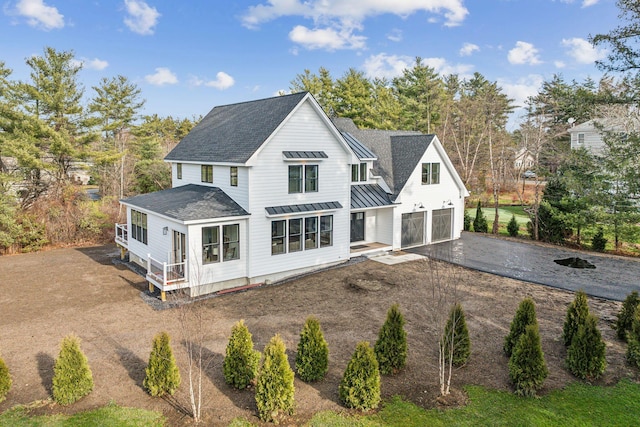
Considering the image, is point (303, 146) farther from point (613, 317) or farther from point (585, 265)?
point (585, 265)

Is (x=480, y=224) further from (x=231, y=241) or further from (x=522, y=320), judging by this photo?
(x=522, y=320)

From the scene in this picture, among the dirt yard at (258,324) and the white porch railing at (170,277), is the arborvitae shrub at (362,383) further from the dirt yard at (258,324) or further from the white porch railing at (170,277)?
the white porch railing at (170,277)

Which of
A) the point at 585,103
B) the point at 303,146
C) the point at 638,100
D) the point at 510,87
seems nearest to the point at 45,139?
the point at 303,146

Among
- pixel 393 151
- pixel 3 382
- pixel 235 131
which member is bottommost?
pixel 3 382

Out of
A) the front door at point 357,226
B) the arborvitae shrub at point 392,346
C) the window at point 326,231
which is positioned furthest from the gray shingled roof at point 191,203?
the arborvitae shrub at point 392,346

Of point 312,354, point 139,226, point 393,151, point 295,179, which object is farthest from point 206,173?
point 312,354

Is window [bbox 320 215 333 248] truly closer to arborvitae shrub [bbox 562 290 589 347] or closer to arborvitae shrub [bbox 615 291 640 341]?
arborvitae shrub [bbox 562 290 589 347]
